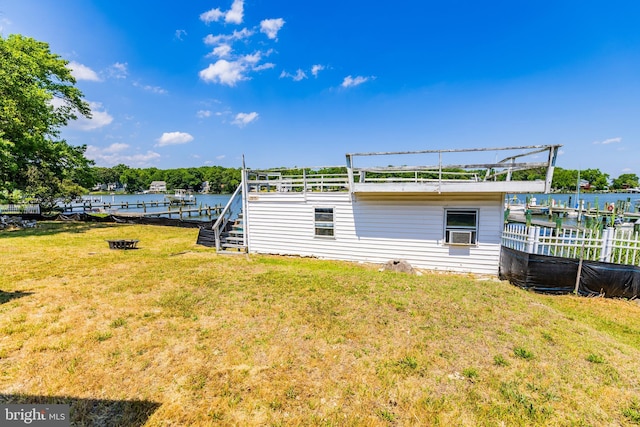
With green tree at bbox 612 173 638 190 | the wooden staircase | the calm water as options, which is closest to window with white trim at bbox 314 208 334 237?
the wooden staircase

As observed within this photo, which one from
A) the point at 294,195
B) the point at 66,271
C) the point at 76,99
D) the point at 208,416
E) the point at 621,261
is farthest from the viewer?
the point at 76,99

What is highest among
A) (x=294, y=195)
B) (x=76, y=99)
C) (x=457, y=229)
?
(x=76, y=99)

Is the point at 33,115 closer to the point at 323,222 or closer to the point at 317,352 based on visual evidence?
the point at 323,222

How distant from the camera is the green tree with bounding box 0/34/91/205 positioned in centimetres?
1493

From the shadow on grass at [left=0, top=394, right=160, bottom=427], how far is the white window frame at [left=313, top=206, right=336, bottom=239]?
7707 millimetres

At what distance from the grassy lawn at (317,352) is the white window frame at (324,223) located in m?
3.25

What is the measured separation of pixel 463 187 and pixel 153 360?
8090 mm

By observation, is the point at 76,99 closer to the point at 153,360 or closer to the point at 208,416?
the point at 153,360

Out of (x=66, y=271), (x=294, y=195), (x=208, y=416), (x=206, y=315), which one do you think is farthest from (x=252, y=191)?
(x=208, y=416)

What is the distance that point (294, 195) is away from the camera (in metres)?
10.6

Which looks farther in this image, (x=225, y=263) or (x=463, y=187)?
(x=225, y=263)

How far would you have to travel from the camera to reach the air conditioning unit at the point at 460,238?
28.2ft

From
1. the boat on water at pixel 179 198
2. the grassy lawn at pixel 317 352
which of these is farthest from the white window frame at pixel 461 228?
the boat on water at pixel 179 198

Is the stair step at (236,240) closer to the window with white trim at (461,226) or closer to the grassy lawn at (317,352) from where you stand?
the grassy lawn at (317,352)
